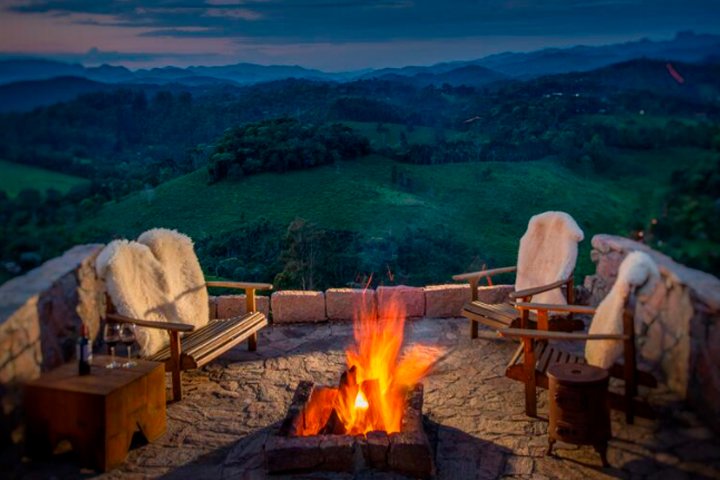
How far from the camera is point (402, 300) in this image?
6570mm

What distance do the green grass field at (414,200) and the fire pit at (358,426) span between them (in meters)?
6.29

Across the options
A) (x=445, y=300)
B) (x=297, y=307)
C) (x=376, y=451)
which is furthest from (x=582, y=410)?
(x=297, y=307)

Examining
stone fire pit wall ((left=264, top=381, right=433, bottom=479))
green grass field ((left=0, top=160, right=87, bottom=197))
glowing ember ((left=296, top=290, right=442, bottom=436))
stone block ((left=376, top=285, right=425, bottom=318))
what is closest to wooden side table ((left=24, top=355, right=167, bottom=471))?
stone fire pit wall ((left=264, top=381, right=433, bottom=479))

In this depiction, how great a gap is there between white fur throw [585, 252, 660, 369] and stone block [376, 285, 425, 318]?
2.35 metres

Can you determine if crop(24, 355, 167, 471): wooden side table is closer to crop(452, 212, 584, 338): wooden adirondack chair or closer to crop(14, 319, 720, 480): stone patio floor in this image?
crop(14, 319, 720, 480): stone patio floor

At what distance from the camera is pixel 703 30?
30.9 ft

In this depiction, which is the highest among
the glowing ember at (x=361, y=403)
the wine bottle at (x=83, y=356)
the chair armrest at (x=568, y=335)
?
the chair armrest at (x=568, y=335)

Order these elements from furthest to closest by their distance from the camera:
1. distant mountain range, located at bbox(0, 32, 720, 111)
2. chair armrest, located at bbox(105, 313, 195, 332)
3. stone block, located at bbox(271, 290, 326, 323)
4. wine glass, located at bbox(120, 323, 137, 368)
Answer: distant mountain range, located at bbox(0, 32, 720, 111), stone block, located at bbox(271, 290, 326, 323), chair armrest, located at bbox(105, 313, 195, 332), wine glass, located at bbox(120, 323, 137, 368)

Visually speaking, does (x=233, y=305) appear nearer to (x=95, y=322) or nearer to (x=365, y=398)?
(x=95, y=322)

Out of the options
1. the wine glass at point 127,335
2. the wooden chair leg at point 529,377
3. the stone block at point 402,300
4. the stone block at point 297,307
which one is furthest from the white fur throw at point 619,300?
the wine glass at point 127,335

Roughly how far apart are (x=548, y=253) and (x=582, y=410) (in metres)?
2.35

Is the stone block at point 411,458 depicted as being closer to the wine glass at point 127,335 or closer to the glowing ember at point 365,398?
the glowing ember at point 365,398

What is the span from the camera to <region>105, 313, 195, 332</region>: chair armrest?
4457 mm

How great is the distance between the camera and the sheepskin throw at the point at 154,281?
15.5 ft
